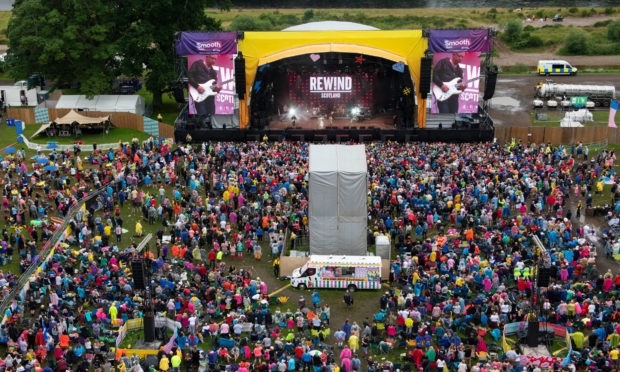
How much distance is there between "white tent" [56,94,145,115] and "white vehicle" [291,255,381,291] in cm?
3086

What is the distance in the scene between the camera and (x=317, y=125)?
55219 millimetres

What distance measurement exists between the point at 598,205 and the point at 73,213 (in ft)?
87.2

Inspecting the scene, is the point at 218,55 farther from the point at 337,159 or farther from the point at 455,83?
the point at 337,159

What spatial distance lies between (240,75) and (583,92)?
28.4m

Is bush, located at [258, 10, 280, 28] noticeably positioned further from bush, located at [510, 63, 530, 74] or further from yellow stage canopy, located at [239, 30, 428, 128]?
yellow stage canopy, located at [239, 30, 428, 128]

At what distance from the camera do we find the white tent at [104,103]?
5901 centimetres

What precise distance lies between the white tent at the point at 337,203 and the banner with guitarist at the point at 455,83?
20610mm

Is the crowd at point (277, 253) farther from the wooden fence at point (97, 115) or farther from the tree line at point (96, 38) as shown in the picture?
the tree line at point (96, 38)

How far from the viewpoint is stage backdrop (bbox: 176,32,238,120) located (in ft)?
173

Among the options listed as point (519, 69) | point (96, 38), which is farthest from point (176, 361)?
point (519, 69)

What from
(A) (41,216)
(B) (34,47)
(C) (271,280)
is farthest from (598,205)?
(B) (34,47)

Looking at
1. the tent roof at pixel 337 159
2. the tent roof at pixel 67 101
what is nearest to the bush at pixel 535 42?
the tent roof at pixel 67 101

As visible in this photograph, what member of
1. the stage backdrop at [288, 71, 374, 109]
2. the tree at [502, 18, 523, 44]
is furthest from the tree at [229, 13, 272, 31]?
the stage backdrop at [288, 71, 374, 109]

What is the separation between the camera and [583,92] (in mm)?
62906
